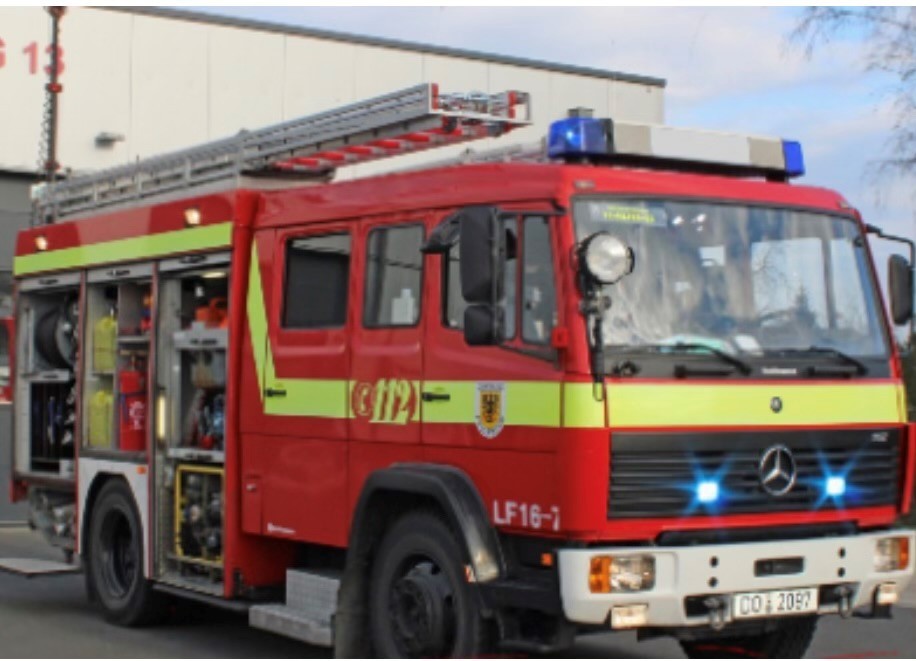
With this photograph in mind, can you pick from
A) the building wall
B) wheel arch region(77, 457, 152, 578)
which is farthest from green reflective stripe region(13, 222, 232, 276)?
the building wall

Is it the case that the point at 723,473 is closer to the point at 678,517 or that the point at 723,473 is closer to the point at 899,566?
the point at 678,517

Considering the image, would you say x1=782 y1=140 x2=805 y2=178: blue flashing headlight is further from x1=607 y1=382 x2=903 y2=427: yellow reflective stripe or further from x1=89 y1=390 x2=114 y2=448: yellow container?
x1=89 y1=390 x2=114 y2=448: yellow container

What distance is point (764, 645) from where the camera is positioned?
348 inches

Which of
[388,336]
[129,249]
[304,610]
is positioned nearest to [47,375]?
[129,249]

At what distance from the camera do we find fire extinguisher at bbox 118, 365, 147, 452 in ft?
35.9

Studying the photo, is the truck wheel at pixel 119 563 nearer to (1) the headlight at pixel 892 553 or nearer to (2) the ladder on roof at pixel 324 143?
(2) the ladder on roof at pixel 324 143

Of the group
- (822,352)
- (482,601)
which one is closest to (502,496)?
(482,601)

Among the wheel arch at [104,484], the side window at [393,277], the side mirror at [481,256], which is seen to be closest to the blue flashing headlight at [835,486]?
the side mirror at [481,256]

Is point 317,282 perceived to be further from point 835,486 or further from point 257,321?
point 835,486

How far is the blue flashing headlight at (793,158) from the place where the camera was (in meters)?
8.57

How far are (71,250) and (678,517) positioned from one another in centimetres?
636

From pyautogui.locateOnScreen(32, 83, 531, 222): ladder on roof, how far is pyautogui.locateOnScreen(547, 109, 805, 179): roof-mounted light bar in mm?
708

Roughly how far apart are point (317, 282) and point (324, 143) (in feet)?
3.28

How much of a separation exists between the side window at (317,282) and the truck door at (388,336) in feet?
0.65
